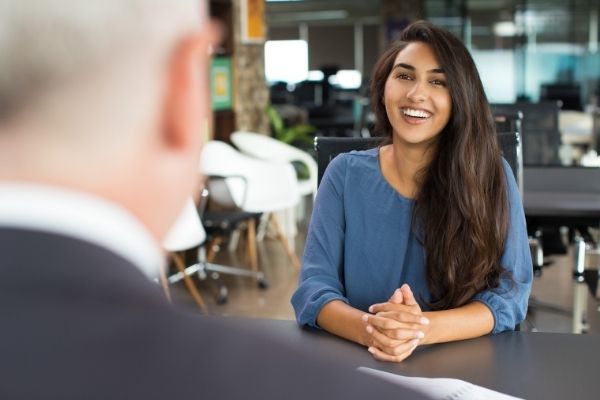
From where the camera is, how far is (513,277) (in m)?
2.01

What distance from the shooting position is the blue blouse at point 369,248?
6.60 feet

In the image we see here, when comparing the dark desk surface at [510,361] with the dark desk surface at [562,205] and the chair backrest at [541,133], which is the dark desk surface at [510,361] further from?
the chair backrest at [541,133]

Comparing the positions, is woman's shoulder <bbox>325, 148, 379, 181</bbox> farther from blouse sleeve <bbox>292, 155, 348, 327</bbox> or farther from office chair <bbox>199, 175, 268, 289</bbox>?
office chair <bbox>199, 175, 268, 289</bbox>

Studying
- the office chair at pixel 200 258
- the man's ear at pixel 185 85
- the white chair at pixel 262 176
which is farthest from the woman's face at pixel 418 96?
the white chair at pixel 262 176

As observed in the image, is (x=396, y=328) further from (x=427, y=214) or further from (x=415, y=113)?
(x=415, y=113)

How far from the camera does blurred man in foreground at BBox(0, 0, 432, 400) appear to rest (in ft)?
1.22

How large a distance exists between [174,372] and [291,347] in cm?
6

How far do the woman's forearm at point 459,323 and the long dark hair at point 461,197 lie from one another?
0.33ft

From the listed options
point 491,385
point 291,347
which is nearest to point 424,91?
point 491,385

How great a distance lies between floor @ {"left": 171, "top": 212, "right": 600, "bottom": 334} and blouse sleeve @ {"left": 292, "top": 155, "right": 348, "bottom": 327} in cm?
230

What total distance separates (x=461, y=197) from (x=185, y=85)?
64.4 inches

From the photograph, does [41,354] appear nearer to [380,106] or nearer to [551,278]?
[380,106]

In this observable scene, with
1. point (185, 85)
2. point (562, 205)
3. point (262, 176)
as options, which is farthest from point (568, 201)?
point (185, 85)

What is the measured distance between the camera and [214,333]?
16.0 inches
